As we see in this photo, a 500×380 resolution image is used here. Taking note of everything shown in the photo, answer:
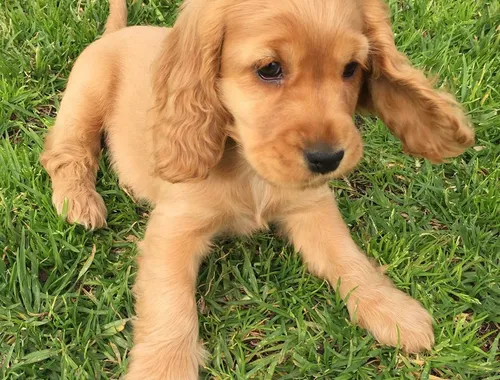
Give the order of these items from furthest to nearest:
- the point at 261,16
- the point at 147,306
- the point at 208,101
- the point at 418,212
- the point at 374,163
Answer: the point at 374,163
the point at 418,212
the point at 147,306
the point at 208,101
the point at 261,16

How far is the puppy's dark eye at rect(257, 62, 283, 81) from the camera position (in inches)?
72.2

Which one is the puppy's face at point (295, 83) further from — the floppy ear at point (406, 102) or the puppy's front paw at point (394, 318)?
the puppy's front paw at point (394, 318)

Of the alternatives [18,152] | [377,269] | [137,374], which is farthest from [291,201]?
[18,152]

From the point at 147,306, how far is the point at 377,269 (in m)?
0.97

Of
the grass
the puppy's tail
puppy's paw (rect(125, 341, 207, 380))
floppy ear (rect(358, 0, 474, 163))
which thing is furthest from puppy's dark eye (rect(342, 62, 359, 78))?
the puppy's tail

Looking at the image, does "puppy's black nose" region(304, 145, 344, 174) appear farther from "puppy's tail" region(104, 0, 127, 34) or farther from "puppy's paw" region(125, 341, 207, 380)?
"puppy's tail" region(104, 0, 127, 34)

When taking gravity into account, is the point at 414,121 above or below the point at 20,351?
above

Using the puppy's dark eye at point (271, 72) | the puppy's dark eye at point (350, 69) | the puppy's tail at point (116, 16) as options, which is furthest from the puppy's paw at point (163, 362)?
the puppy's tail at point (116, 16)

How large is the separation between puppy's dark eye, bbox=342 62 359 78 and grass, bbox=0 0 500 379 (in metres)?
0.88

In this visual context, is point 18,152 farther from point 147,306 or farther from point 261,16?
point 261,16

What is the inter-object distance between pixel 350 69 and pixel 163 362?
4.04 ft

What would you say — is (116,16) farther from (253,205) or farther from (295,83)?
(295,83)

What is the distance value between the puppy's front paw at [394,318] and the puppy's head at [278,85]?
687 mm

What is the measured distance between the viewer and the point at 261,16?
5.96ft
